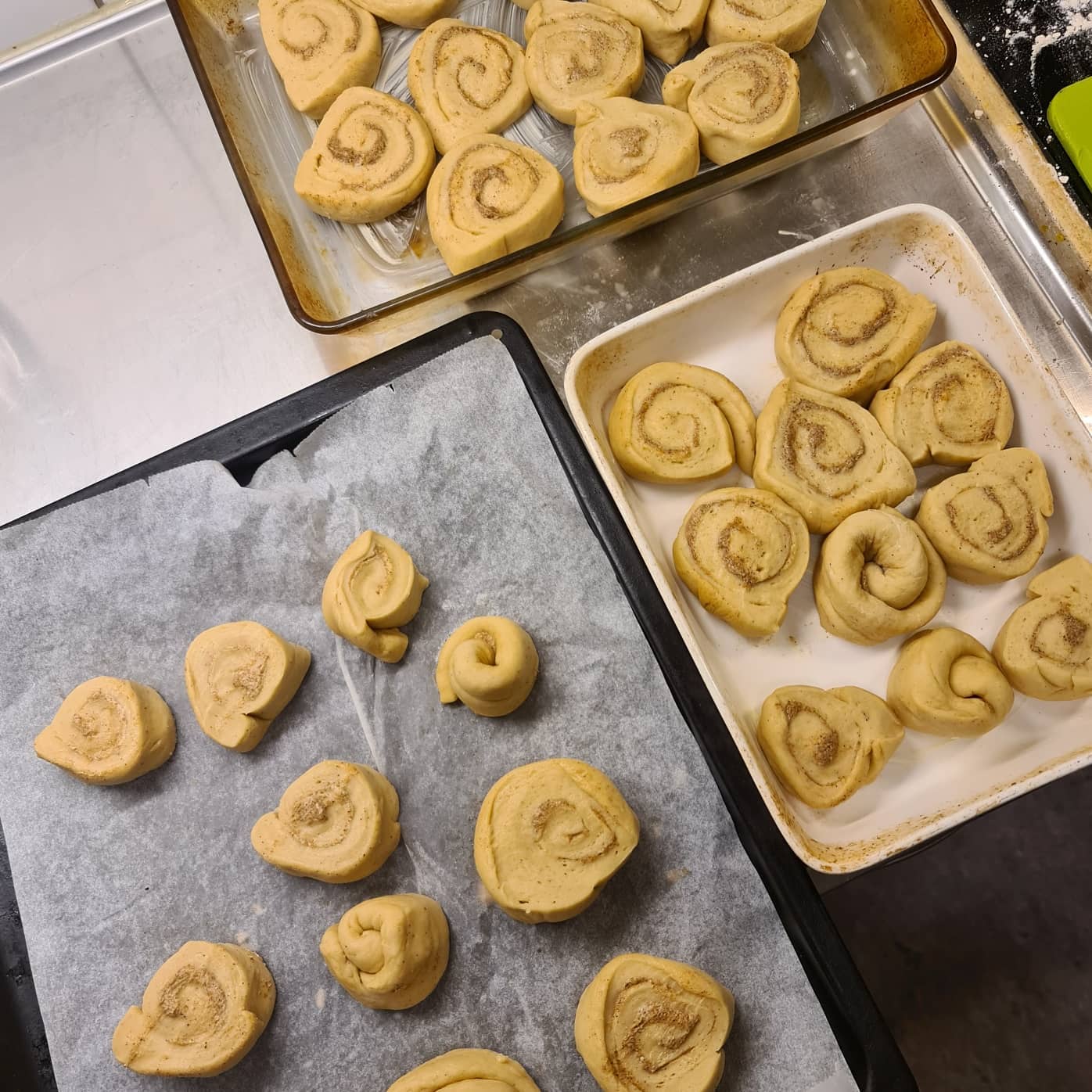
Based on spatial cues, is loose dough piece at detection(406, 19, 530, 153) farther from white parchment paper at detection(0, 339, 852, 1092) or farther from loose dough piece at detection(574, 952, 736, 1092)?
loose dough piece at detection(574, 952, 736, 1092)

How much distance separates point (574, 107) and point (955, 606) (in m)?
1.25

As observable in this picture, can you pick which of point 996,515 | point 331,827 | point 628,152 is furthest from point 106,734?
point 996,515

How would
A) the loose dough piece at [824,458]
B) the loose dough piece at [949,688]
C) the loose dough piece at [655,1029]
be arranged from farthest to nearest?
the loose dough piece at [824,458]
the loose dough piece at [949,688]
the loose dough piece at [655,1029]

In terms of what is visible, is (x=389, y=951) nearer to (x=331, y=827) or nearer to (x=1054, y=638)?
(x=331, y=827)

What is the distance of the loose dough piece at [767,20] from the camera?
187cm

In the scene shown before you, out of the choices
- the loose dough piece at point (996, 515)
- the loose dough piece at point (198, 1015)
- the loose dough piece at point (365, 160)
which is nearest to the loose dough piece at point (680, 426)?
the loose dough piece at point (996, 515)

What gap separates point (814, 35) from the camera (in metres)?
1.96

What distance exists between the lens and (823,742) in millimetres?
1468

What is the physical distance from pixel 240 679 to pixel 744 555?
0.89m

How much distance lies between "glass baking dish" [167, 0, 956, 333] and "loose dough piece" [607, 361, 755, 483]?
0.32m

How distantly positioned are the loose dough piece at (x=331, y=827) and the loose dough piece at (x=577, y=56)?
1.42 metres

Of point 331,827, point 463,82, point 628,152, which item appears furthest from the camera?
point 463,82

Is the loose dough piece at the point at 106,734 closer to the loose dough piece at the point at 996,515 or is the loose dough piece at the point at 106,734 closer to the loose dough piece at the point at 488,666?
the loose dough piece at the point at 488,666

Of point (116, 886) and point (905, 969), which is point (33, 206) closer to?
point (116, 886)
